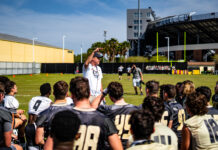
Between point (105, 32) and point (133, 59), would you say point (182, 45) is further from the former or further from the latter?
point (105, 32)

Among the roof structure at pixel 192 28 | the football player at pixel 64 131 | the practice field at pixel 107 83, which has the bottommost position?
the practice field at pixel 107 83

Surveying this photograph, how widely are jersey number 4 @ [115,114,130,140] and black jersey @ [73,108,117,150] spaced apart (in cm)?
67

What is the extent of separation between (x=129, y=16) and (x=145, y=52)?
1746 cm

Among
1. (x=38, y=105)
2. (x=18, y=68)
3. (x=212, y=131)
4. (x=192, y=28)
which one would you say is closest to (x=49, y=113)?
(x=38, y=105)

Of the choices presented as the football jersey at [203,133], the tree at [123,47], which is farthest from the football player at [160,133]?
the tree at [123,47]

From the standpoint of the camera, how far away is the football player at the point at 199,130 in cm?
295

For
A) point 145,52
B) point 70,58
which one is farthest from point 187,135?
point 145,52

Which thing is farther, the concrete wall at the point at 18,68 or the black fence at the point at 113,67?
the black fence at the point at 113,67

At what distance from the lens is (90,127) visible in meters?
2.56

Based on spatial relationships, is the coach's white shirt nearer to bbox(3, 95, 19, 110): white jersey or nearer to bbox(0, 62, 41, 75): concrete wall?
bbox(3, 95, 19, 110): white jersey

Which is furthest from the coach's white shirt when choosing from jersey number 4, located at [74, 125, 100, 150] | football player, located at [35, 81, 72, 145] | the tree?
the tree

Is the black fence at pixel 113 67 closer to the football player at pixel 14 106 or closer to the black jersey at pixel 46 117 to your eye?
the football player at pixel 14 106

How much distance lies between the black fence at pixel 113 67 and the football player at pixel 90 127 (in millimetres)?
40527

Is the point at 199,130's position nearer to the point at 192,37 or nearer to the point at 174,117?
the point at 174,117
